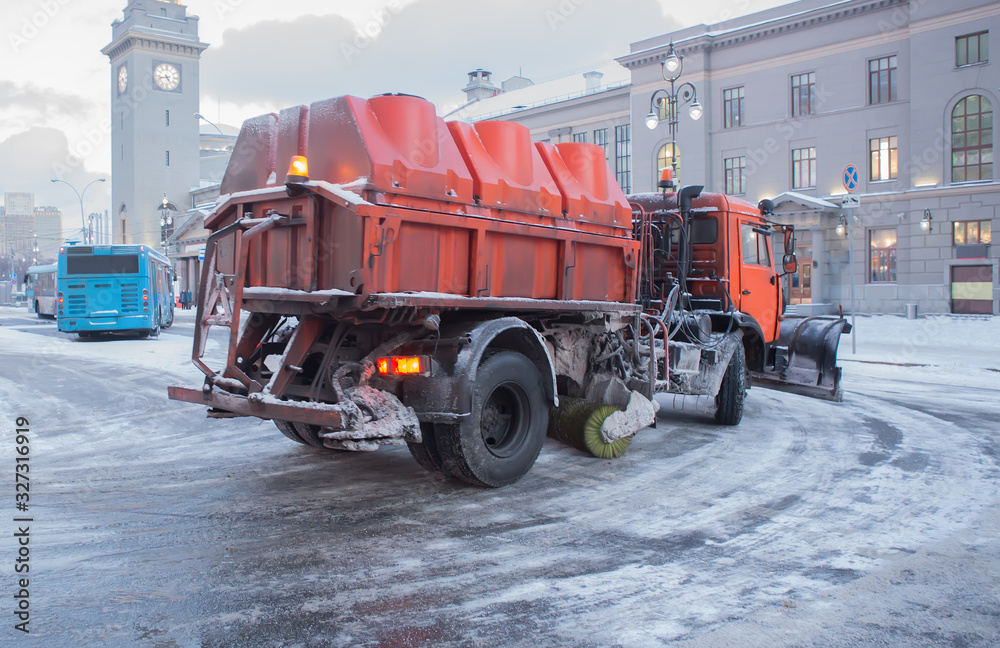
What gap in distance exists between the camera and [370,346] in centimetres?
592

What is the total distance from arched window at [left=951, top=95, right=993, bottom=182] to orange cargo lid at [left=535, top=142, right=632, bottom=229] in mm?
33257

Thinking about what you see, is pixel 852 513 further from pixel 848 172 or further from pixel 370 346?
pixel 848 172

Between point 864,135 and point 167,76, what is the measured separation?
72065 millimetres

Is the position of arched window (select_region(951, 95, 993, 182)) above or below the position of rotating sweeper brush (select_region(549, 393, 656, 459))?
above

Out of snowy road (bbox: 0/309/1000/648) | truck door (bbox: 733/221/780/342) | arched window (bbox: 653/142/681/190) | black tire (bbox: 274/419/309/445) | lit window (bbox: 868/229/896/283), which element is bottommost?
snowy road (bbox: 0/309/1000/648)

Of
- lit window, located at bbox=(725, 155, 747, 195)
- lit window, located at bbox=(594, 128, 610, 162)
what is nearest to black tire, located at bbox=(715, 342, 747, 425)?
lit window, located at bbox=(725, 155, 747, 195)

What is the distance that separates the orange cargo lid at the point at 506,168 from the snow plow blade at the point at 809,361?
5.64 metres

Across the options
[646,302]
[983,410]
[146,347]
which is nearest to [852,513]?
[646,302]

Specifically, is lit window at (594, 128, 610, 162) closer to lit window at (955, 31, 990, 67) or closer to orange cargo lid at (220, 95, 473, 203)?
lit window at (955, 31, 990, 67)

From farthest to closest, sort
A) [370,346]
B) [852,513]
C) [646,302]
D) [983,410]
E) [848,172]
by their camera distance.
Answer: [848,172], [983,410], [646,302], [370,346], [852,513]

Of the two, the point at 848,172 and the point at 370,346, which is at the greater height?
the point at 848,172

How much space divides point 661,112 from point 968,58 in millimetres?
15765

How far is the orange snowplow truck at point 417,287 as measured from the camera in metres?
5.44

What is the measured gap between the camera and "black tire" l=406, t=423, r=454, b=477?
19.5 feet
